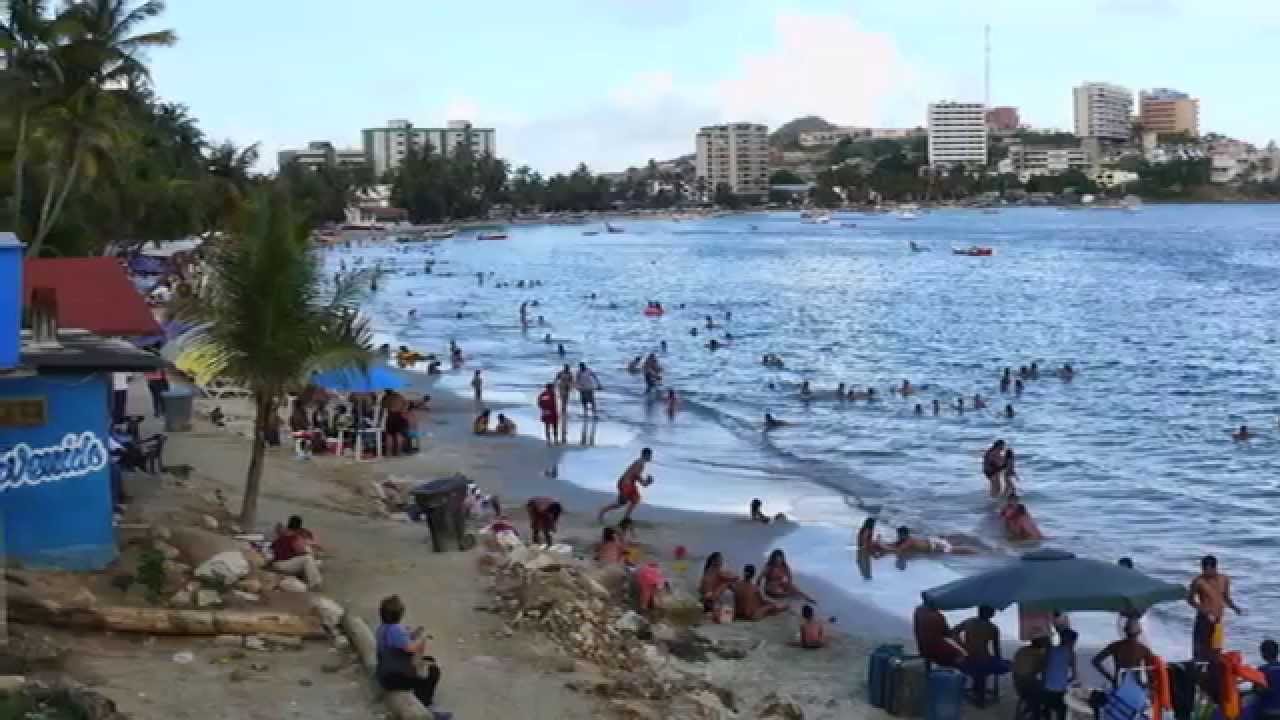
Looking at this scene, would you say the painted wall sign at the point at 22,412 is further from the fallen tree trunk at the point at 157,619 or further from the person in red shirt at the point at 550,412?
the person in red shirt at the point at 550,412

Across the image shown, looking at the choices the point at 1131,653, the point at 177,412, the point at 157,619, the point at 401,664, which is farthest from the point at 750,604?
the point at 177,412

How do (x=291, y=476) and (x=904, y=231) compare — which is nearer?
(x=291, y=476)

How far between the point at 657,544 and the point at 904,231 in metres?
166

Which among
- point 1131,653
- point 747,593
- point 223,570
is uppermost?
point 223,570

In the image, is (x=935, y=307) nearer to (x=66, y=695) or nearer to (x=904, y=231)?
(x=66, y=695)

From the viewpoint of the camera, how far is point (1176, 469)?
2847cm

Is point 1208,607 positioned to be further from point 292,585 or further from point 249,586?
point 249,586

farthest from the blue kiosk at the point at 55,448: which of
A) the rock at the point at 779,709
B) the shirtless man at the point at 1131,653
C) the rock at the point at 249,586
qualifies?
the shirtless man at the point at 1131,653

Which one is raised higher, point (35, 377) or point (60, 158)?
point (60, 158)

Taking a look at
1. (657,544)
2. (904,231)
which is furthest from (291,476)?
(904,231)

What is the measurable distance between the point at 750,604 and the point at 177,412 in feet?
37.3

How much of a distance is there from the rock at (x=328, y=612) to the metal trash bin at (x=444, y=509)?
3151 millimetres

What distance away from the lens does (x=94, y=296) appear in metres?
15.7

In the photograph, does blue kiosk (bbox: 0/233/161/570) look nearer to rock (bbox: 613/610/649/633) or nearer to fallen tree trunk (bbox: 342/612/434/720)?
fallen tree trunk (bbox: 342/612/434/720)
